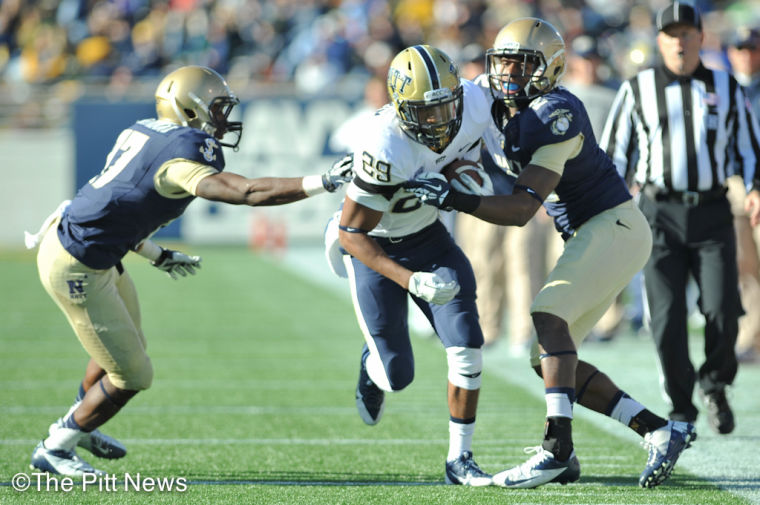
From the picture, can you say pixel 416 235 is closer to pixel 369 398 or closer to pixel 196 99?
pixel 369 398

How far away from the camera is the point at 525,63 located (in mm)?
3992

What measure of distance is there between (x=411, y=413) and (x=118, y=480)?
6.25 feet

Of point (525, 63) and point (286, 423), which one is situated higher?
point (525, 63)

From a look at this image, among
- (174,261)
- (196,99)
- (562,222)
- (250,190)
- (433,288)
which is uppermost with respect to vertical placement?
(196,99)

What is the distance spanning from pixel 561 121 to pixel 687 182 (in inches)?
55.2

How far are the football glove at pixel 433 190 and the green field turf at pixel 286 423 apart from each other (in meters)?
0.98

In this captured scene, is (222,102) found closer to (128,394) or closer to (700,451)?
(128,394)

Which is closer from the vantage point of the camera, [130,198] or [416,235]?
[130,198]

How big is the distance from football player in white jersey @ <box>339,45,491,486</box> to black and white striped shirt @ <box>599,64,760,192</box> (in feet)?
3.97

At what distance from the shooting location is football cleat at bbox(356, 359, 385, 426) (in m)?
4.61

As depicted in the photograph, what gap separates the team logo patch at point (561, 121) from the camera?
148 inches

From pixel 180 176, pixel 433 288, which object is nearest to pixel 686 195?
pixel 433 288

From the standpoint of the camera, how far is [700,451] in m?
4.55

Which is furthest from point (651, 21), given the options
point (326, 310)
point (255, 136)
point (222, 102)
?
point (222, 102)
